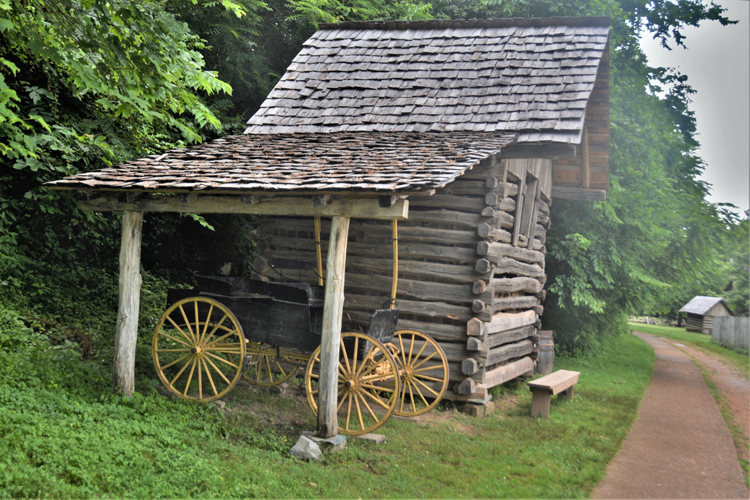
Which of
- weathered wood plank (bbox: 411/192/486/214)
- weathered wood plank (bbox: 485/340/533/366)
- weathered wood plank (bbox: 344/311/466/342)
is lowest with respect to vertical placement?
weathered wood plank (bbox: 485/340/533/366)

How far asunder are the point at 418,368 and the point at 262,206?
130 inches

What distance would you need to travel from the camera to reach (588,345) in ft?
50.0

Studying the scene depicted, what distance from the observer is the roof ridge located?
998 centimetres

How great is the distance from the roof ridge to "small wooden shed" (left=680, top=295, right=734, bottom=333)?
38.6m

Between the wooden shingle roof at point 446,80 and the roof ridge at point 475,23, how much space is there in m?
0.02

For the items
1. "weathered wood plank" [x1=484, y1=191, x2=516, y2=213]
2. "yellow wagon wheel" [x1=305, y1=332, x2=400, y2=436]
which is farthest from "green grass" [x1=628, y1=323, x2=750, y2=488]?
"weathered wood plank" [x1=484, y1=191, x2=516, y2=213]

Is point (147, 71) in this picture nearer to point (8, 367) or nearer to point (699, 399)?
point (8, 367)

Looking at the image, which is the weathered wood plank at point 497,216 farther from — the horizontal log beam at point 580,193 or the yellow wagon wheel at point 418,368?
the horizontal log beam at point 580,193

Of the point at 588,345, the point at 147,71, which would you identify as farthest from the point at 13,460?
the point at 588,345

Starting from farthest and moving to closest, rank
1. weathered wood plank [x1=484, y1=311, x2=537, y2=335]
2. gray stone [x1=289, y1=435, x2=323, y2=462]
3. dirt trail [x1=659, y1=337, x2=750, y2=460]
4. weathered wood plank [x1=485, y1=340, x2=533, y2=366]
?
dirt trail [x1=659, y1=337, x2=750, y2=460]
weathered wood plank [x1=485, y1=340, x2=533, y2=366]
weathered wood plank [x1=484, y1=311, x2=537, y2=335]
gray stone [x1=289, y1=435, x2=323, y2=462]

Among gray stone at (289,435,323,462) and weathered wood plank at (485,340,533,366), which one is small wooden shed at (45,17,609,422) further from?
gray stone at (289,435,323,462)

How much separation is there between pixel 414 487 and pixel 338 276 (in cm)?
214

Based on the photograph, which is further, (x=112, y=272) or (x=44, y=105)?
(x=112, y=272)

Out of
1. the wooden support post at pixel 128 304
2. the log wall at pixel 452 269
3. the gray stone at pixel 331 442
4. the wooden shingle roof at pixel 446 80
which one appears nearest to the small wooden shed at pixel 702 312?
the wooden shingle roof at pixel 446 80
